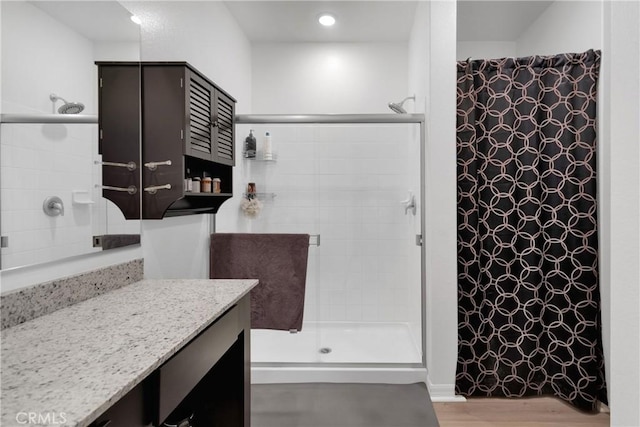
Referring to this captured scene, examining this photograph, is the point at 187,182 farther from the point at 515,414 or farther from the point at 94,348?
the point at 515,414

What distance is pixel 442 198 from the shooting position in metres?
2.13

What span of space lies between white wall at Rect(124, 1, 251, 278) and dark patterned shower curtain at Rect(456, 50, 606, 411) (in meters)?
1.56

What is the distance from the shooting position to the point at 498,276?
2.14 meters

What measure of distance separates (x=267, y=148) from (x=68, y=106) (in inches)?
70.5

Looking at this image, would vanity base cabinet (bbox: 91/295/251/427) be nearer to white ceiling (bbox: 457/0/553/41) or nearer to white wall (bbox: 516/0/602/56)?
white wall (bbox: 516/0/602/56)

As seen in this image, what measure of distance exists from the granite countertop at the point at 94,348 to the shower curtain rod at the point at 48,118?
557 mm

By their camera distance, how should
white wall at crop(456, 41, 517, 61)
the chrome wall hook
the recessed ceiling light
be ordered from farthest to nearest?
1. white wall at crop(456, 41, 517, 61)
2. the recessed ceiling light
3. the chrome wall hook

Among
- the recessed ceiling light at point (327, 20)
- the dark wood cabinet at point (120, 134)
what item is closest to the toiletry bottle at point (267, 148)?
the recessed ceiling light at point (327, 20)

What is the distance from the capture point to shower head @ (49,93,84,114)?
1134 millimetres

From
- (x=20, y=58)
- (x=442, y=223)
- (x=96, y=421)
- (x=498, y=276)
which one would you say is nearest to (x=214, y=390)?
(x=96, y=421)

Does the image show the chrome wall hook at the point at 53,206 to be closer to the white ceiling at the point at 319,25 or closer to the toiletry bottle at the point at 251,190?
the toiletry bottle at the point at 251,190

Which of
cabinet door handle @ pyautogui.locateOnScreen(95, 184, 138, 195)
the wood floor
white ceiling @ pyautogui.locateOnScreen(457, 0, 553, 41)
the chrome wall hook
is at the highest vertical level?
white ceiling @ pyautogui.locateOnScreen(457, 0, 553, 41)

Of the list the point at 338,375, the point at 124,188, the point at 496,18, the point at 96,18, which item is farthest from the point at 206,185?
the point at 496,18

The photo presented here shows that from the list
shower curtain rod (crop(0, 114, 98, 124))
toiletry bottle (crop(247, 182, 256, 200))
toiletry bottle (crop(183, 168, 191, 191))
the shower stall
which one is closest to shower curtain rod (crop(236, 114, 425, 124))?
the shower stall
